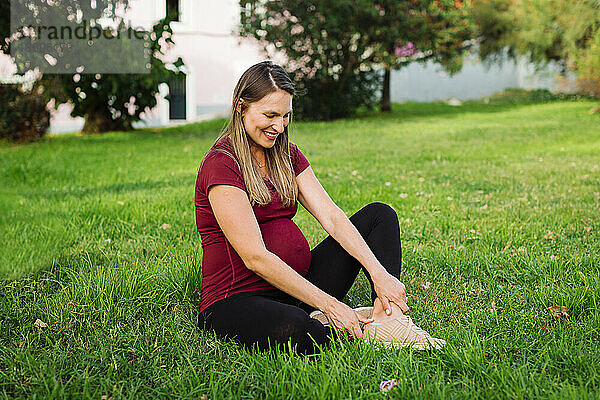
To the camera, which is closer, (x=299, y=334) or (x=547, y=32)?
(x=299, y=334)

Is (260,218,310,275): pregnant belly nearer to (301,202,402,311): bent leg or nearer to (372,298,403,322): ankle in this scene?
(301,202,402,311): bent leg

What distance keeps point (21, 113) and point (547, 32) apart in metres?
14.9

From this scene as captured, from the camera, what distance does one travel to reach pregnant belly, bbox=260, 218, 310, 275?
3.05 metres

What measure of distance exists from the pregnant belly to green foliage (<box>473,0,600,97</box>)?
15.0m

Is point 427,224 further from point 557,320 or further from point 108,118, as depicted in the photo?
point 108,118

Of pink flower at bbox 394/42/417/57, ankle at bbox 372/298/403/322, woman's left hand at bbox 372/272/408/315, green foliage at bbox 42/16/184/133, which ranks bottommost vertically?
ankle at bbox 372/298/403/322

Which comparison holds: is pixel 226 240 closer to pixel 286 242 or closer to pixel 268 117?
pixel 286 242

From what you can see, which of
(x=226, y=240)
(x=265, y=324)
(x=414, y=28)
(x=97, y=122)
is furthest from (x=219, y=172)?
(x=414, y=28)

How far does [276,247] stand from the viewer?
3.04 meters

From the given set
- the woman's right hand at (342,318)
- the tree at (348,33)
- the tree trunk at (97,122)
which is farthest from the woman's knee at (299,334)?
the tree at (348,33)

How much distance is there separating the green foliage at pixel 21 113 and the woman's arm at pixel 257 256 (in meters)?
11.4

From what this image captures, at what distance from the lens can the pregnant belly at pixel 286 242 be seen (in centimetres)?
305

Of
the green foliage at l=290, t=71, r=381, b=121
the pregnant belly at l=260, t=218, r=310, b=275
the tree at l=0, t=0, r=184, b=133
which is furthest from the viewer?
the green foliage at l=290, t=71, r=381, b=121

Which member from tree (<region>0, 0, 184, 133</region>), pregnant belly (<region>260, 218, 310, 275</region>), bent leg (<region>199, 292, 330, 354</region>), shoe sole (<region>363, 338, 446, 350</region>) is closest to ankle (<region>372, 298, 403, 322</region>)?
shoe sole (<region>363, 338, 446, 350</region>)
